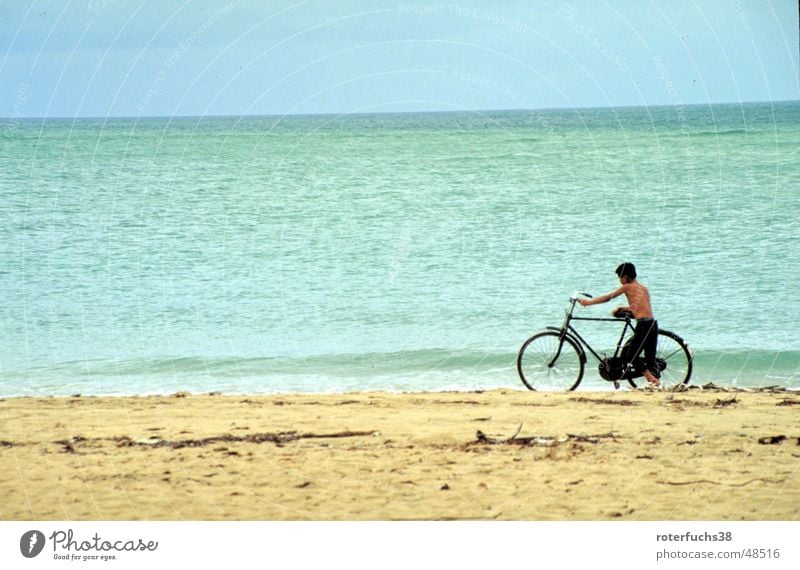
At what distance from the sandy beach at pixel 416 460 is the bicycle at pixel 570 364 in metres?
0.56

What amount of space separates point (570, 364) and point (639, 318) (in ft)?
4.41

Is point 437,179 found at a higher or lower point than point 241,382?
higher

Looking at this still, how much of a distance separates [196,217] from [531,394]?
20.0 meters

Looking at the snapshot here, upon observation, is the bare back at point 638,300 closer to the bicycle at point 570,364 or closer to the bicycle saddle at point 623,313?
the bicycle saddle at point 623,313

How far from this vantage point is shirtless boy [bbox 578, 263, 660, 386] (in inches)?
488

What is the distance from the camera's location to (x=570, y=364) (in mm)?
13422

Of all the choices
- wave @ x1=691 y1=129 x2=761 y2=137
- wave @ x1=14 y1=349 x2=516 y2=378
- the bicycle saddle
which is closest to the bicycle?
the bicycle saddle

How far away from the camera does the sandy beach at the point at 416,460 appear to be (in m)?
8.80

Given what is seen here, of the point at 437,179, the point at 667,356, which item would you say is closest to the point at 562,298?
the point at 667,356

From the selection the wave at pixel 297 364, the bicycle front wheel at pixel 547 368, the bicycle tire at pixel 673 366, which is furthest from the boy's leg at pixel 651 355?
the wave at pixel 297 364

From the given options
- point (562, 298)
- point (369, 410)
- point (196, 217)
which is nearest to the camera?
point (369, 410)

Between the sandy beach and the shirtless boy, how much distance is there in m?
0.51
